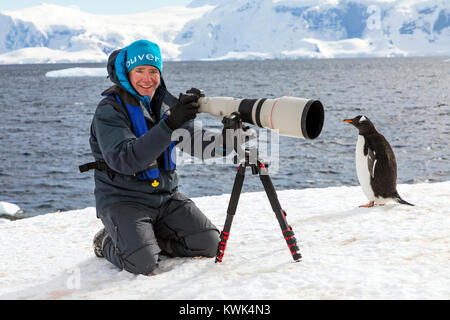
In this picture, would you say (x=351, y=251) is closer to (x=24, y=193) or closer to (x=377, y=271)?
(x=377, y=271)

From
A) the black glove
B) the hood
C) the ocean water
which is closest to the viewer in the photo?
the black glove

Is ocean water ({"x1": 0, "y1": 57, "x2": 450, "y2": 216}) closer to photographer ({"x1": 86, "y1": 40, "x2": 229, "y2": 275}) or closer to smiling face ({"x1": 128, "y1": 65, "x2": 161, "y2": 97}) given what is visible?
photographer ({"x1": 86, "y1": 40, "x2": 229, "y2": 275})

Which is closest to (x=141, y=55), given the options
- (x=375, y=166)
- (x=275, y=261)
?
(x=275, y=261)

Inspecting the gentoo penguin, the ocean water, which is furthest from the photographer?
the ocean water

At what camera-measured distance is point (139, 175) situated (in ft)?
11.8

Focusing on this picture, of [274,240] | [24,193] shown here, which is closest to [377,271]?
[274,240]

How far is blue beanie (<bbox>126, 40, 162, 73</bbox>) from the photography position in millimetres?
3506

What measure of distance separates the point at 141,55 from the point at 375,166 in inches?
118

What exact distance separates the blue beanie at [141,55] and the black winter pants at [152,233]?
102 centimetres

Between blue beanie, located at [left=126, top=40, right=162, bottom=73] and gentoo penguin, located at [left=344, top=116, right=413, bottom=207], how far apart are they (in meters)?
2.52

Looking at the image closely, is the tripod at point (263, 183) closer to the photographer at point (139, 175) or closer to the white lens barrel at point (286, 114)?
the white lens barrel at point (286, 114)

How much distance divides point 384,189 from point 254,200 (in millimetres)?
1477

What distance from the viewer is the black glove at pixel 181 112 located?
309 centimetres
